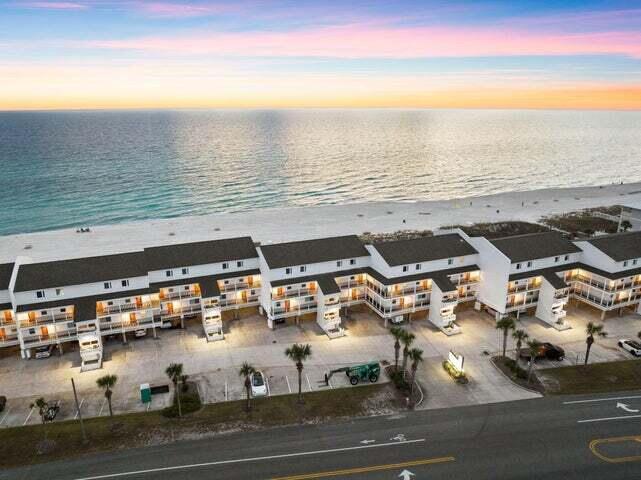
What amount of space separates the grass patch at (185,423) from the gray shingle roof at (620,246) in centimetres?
3772

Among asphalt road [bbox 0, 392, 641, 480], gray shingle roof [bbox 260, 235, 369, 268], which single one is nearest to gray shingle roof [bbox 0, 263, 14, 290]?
asphalt road [bbox 0, 392, 641, 480]

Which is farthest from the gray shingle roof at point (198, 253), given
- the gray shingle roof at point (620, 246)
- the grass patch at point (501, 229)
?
the grass patch at point (501, 229)

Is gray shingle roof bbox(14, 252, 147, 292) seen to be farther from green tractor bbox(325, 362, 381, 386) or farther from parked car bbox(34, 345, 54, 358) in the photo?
green tractor bbox(325, 362, 381, 386)

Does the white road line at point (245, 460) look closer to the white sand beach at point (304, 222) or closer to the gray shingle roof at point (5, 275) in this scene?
the gray shingle roof at point (5, 275)

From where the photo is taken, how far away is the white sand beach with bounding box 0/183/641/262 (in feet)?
298

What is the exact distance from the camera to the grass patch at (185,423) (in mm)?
35562

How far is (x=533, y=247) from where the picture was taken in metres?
60.4

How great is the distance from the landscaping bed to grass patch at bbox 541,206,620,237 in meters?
60.6

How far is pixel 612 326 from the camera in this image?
187ft

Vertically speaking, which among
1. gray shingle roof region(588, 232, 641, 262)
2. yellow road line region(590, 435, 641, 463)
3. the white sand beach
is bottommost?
the white sand beach

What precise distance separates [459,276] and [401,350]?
1491 cm

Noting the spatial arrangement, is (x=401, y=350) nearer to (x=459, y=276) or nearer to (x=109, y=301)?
(x=459, y=276)

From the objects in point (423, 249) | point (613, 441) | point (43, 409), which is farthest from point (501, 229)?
point (43, 409)

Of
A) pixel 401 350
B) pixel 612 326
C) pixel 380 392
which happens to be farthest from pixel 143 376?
pixel 612 326
